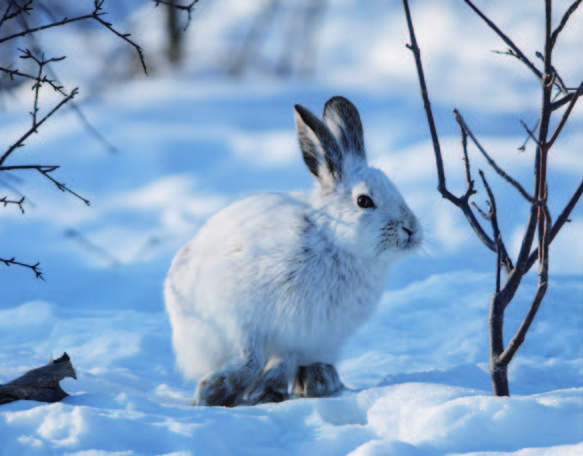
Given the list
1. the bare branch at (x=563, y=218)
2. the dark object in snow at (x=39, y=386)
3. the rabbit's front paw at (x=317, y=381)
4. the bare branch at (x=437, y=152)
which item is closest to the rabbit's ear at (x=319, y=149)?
the bare branch at (x=437, y=152)

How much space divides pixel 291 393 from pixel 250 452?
743mm

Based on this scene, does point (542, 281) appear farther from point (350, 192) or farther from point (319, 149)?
point (319, 149)

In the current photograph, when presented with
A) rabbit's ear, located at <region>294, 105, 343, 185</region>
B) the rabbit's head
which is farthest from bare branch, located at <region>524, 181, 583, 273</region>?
rabbit's ear, located at <region>294, 105, 343, 185</region>

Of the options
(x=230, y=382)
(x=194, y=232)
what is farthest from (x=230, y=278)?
(x=194, y=232)

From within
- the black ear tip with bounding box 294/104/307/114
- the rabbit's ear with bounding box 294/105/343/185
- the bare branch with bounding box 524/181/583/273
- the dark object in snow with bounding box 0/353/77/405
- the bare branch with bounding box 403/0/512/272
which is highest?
the black ear tip with bounding box 294/104/307/114

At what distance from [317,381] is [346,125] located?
3.15 ft

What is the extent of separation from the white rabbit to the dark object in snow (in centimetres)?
47

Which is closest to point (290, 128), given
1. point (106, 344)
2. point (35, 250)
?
point (35, 250)

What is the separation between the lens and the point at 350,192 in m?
2.93

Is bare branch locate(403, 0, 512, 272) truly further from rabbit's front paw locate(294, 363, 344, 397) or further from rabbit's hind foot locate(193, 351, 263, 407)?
rabbit's hind foot locate(193, 351, 263, 407)

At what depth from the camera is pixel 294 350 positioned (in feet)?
9.52

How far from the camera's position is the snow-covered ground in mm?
2248

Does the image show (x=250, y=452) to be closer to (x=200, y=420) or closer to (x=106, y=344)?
(x=200, y=420)

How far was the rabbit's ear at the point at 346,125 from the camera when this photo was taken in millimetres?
3031
